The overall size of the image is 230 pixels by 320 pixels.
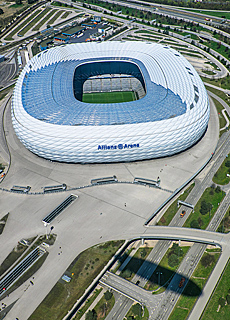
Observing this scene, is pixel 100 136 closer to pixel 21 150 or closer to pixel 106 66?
pixel 21 150

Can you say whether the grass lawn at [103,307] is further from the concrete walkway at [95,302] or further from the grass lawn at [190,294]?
the grass lawn at [190,294]

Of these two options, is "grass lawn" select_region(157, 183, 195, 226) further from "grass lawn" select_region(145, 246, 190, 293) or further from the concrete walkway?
the concrete walkway

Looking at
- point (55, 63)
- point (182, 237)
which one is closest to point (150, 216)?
point (182, 237)

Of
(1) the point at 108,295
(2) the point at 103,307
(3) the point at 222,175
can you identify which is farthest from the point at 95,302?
(3) the point at 222,175

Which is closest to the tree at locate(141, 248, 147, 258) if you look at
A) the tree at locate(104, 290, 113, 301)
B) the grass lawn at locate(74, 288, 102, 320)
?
the tree at locate(104, 290, 113, 301)

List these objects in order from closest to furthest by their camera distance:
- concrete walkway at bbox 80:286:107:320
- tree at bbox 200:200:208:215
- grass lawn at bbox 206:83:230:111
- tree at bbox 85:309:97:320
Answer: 1. tree at bbox 85:309:97:320
2. concrete walkway at bbox 80:286:107:320
3. tree at bbox 200:200:208:215
4. grass lawn at bbox 206:83:230:111

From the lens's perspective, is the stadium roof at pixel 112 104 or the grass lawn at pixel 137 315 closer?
the grass lawn at pixel 137 315

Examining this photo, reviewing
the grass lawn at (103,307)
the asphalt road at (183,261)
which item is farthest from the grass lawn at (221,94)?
the grass lawn at (103,307)
